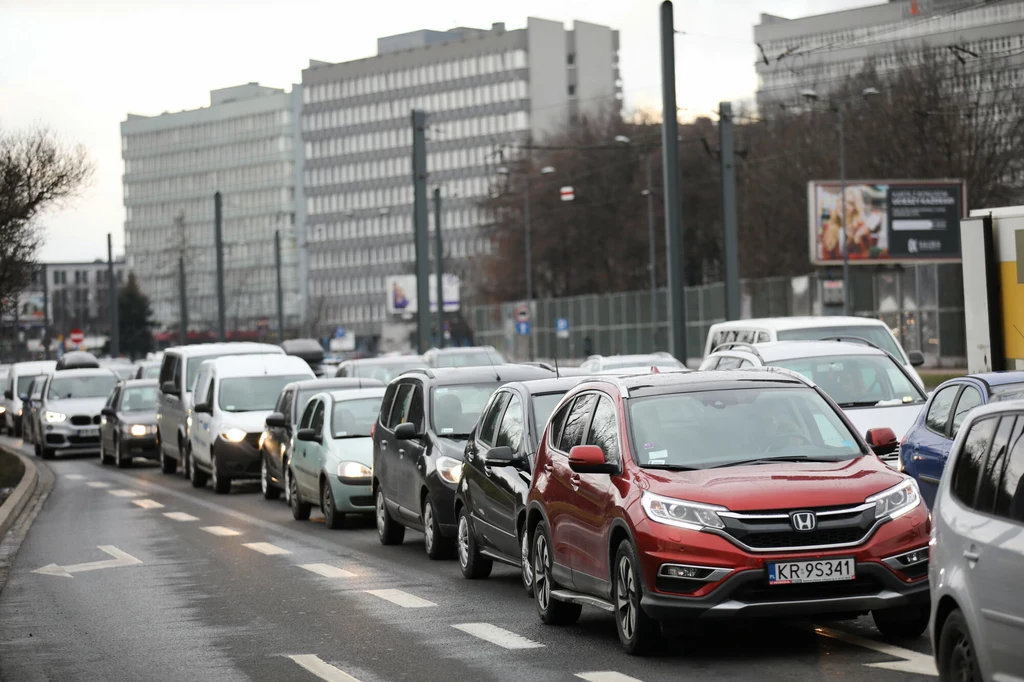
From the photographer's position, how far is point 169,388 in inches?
1303

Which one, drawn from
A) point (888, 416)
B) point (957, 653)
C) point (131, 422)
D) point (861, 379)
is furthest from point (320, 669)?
point (131, 422)

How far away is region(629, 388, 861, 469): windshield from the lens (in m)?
10.9

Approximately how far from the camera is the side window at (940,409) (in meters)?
15.3

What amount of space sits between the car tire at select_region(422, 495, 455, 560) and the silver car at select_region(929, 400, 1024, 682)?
29.9 ft

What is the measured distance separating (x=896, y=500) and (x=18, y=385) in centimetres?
4635

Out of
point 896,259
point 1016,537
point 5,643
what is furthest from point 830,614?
point 896,259

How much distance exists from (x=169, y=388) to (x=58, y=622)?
65.2 ft

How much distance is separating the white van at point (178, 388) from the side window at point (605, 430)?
2034cm

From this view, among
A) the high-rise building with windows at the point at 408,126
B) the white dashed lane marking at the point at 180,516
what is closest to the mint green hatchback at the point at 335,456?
the white dashed lane marking at the point at 180,516

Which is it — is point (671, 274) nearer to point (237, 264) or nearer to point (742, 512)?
point (742, 512)

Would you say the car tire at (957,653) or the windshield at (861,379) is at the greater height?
the windshield at (861,379)

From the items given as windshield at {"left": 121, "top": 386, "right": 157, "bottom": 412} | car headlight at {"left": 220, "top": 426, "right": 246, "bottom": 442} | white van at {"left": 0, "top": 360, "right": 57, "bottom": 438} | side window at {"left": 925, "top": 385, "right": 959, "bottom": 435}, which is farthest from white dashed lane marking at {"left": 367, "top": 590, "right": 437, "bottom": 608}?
white van at {"left": 0, "top": 360, "right": 57, "bottom": 438}

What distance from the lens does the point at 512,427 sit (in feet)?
47.6

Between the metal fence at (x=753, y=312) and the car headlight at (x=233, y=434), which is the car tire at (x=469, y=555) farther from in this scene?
the metal fence at (x=753, y=312)
